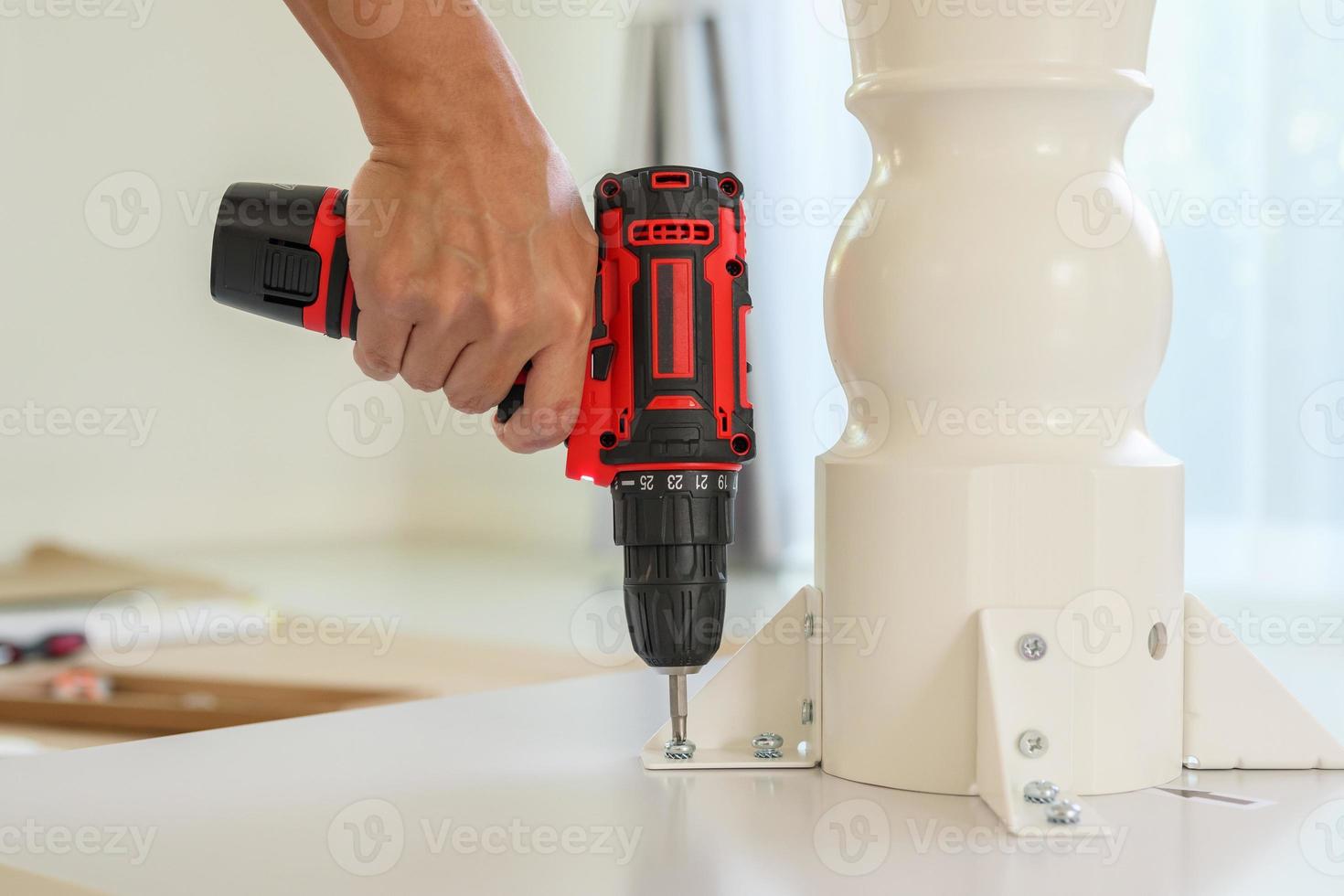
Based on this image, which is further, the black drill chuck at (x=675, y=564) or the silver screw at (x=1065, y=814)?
the black drill chuck at (x=675, y=564)

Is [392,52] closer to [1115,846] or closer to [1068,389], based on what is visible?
[1068,389]

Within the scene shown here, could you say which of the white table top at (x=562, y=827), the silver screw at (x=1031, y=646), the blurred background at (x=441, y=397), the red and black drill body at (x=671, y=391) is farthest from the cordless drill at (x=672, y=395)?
the blurred background at (x=441, y=397)

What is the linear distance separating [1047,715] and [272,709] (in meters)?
1.78

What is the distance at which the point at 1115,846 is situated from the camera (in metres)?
0.54

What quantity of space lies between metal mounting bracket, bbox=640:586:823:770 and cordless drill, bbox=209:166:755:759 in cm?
2

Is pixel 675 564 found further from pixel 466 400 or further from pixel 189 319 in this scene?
pixel 189 319

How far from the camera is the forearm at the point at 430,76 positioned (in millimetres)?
720

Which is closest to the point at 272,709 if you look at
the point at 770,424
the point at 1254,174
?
the point at 770,424

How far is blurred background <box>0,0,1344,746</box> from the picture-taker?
2.25 m

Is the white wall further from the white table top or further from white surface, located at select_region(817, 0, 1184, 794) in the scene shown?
white surface, located at select_region(817, 0, 1184, 794)

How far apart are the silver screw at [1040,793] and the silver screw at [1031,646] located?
64mm

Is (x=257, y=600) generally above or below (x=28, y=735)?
above

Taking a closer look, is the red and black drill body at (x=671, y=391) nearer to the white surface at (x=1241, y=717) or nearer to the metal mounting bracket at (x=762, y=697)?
the metal mounting bracket at (x=762, y=697)

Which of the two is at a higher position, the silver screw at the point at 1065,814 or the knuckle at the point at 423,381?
the knuckle at the point at 423,381
